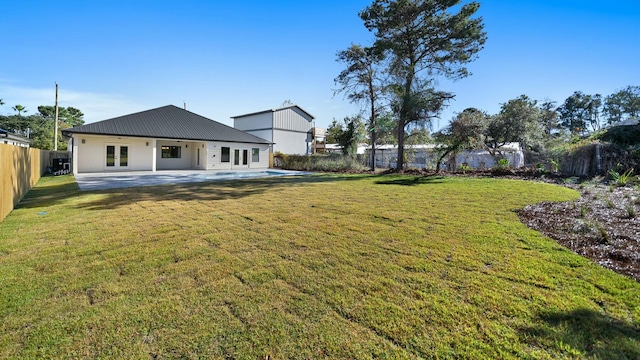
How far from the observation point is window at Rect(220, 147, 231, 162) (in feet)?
74.3

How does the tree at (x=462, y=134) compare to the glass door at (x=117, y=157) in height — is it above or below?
above

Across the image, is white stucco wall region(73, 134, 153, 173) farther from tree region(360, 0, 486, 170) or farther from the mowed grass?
tree region(360, 0, 486, 170)

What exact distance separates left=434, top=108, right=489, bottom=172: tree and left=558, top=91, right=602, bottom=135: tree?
48185 mm

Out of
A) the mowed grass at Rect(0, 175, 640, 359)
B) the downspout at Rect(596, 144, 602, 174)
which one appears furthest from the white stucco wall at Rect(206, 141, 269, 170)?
the downspout at Rect(596, 144, 602, 174)

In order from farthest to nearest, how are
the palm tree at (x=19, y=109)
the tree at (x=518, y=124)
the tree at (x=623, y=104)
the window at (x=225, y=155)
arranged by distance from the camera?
the palm tree at (x=19, y=109) < the tree at (x=623, y=104) < the tree at (x=518, y=124) < the window at (x=225, y=155)

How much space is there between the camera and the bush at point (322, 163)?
21.7 meters

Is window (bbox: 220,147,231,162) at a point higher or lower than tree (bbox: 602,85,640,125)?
lower

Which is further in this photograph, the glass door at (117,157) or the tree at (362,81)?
the tree at (362,81)

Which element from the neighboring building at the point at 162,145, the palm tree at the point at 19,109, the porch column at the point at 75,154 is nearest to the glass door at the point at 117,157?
the neighboring building at the point at 162,145

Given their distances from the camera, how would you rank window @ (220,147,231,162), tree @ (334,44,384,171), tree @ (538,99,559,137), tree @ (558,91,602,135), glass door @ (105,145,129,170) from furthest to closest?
tree @ (558,91,602,135) < tree @ (538,99,559,137) < window @ (220,147,231,162) < tree @ (334,44,384,171) < glass door @ (105,145,129,170)

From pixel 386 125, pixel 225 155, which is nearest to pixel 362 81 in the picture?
pixel 386 125

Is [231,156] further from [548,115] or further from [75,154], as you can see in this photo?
[548,115]

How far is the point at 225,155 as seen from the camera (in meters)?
22.9

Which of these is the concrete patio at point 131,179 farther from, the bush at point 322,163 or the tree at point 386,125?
the tree at point 386,125
